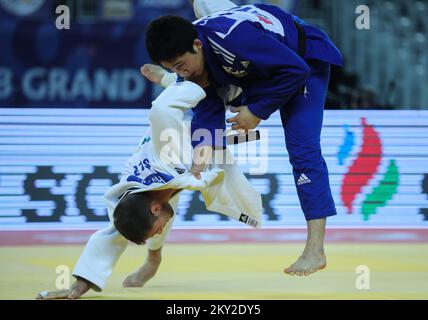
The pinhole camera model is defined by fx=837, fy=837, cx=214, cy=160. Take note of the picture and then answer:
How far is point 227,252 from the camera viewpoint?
4.08 meters

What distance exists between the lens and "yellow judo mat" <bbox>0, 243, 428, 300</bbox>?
9.23ft

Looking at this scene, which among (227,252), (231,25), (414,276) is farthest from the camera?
(227,252)

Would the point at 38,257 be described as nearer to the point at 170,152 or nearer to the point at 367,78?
the point at 170,152

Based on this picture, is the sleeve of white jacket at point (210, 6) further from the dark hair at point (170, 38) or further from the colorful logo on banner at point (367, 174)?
the colorful logo on banner at point (367, 174)

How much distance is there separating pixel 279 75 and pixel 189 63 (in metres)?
0.30

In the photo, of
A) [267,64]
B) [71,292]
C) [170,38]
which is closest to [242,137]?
[267,64]

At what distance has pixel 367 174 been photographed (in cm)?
490

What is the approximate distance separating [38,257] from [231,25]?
1.60 m

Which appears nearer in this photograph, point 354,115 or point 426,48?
point 354,115

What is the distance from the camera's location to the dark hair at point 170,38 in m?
2.71

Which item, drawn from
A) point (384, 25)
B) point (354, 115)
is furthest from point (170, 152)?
point (384, 25)

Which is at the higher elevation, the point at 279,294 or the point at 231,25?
the point at 231,25

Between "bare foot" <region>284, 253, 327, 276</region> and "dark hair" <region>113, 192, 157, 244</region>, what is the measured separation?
1.58ft

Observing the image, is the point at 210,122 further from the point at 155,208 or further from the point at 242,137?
the point at 155,208
